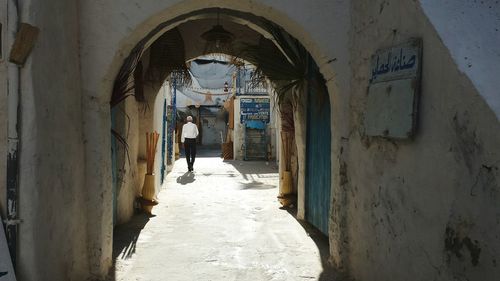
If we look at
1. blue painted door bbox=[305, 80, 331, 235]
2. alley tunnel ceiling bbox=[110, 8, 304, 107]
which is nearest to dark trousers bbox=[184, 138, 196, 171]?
alley tunnel ceiling bbox=[110, 8, 304, 107]

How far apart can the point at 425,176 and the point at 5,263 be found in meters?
2.43

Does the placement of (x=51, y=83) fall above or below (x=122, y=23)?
below

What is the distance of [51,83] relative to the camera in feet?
8.84

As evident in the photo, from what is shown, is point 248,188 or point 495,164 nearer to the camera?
point 495,164

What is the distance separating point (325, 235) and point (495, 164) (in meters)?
3.45

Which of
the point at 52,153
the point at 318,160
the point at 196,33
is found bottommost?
the point at 318,160

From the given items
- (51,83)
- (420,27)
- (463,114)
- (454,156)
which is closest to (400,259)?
(454,156)

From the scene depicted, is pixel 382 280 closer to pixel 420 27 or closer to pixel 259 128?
pixel 420 27

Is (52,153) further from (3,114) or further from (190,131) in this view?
(190,131)

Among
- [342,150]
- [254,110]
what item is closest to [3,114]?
[342,150]

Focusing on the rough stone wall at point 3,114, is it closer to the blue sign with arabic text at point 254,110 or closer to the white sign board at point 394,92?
the white sign board at point 394,92

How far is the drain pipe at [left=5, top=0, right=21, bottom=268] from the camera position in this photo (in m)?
2.34

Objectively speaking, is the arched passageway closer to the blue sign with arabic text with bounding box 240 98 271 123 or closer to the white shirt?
the white shirt

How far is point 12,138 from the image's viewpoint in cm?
236
